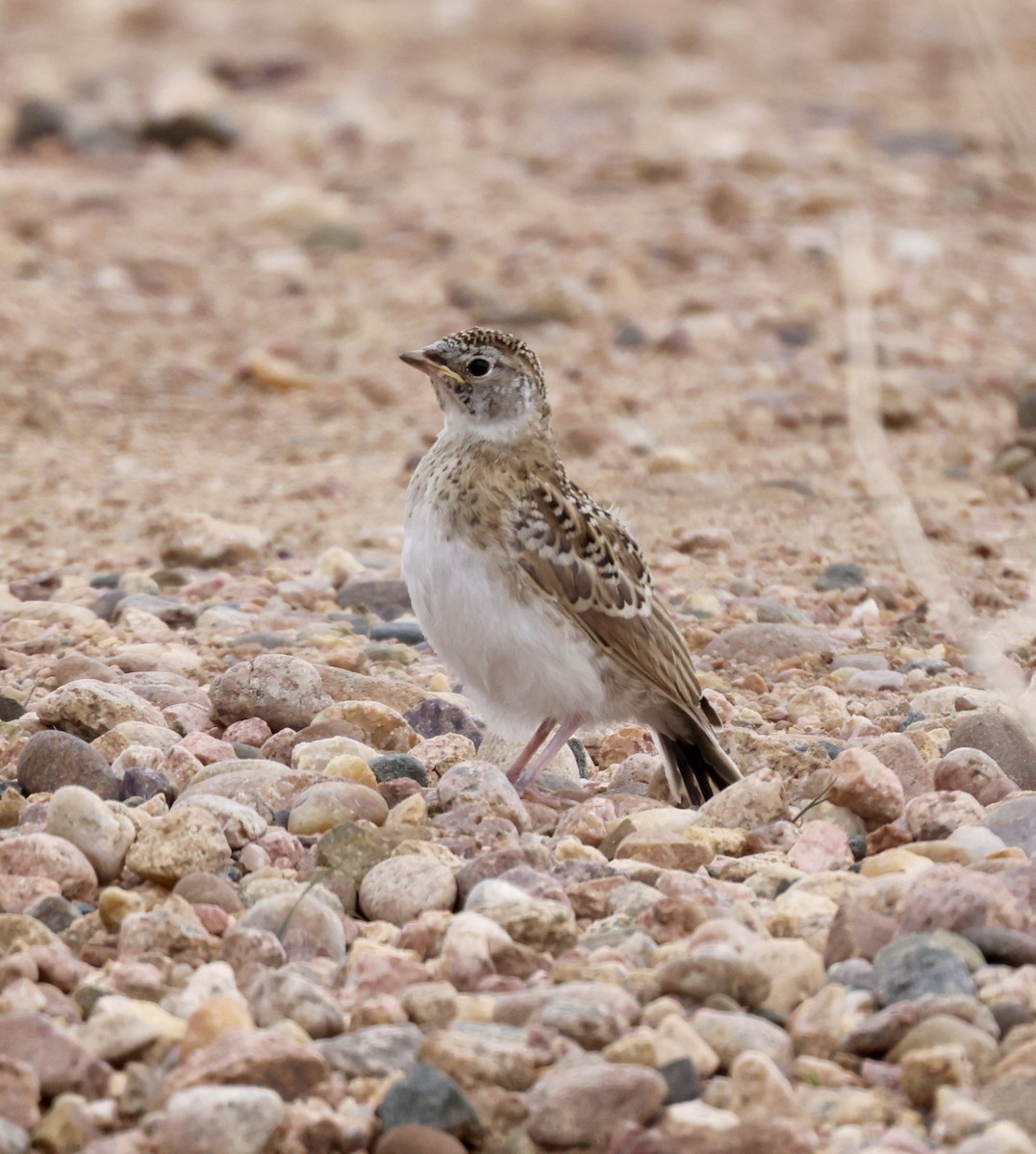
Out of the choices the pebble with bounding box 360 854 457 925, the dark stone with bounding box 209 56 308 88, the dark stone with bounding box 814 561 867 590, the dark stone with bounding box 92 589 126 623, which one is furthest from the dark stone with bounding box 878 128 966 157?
the pebble with bounding box 360 854 457 925

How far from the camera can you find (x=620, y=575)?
547 centimetres

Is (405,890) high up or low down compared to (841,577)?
up

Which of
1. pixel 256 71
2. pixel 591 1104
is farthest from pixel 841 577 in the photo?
pixel 256 71

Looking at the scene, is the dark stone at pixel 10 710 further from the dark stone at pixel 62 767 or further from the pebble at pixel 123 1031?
the pebble at pixel 123 1031

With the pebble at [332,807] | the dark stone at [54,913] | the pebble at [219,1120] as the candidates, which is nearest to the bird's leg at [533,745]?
the pebble at [332,807]

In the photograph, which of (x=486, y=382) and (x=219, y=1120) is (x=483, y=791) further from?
(x=219, y=1120)

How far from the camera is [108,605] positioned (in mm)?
6840

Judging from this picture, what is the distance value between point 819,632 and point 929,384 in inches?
144

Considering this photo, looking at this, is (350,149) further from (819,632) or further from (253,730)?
(253,730)

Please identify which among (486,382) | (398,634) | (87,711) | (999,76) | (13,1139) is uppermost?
(999,76)

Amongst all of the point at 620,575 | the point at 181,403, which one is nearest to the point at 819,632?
the point at 620,575

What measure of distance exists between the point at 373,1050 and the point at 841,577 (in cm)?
406

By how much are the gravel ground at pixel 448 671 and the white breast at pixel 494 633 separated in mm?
309

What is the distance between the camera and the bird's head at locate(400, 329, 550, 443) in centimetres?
565
